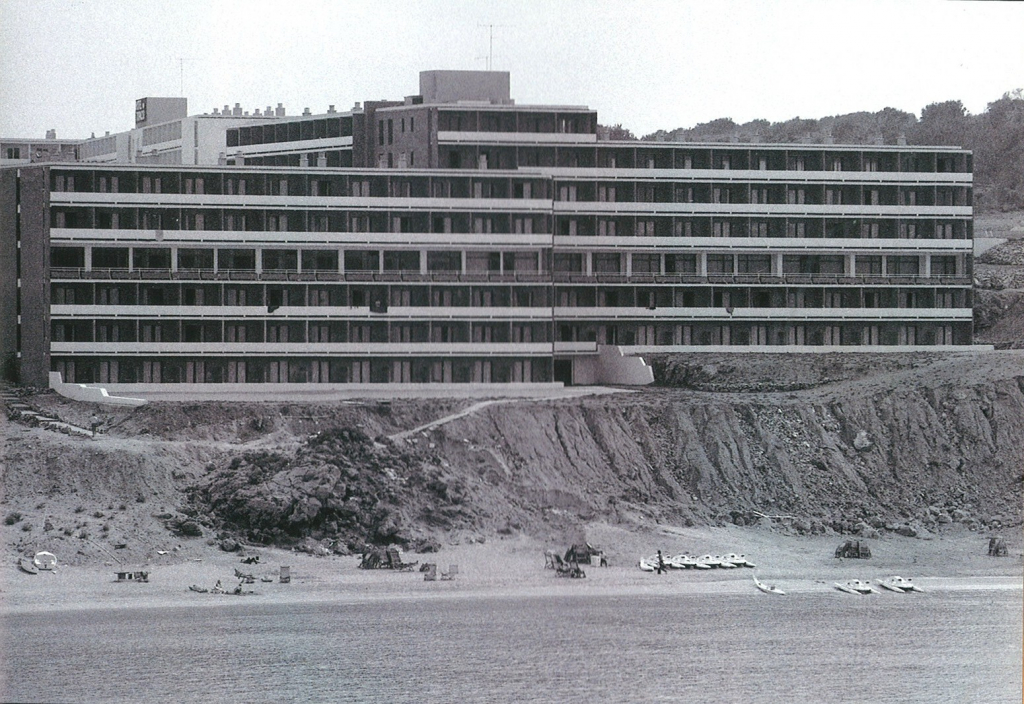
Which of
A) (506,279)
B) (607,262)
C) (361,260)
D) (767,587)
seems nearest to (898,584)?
(767,587)

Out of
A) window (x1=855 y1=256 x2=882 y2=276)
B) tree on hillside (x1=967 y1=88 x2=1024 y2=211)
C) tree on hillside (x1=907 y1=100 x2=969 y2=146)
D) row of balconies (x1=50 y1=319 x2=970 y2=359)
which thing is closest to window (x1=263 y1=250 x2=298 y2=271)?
row of balconies (x1=50 y1=319 x2=970 y2=359)

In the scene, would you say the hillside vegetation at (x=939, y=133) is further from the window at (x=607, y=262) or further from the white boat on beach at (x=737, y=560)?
the white boat on beach at (x=737, y=560)

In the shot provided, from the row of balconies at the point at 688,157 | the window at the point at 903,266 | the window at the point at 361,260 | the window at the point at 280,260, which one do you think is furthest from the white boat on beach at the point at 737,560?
the window at the point at 280,260

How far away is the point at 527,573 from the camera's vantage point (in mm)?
15133

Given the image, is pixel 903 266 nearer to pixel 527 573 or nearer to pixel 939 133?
pixel 939 133

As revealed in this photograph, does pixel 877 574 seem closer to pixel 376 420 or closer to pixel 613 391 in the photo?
pixel 613 391

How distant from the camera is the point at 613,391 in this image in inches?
626

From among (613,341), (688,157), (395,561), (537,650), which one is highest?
Answer: (688,157)

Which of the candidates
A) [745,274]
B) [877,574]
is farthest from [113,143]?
[877,574]

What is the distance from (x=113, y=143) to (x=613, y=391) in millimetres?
4395

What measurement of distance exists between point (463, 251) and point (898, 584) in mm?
4483

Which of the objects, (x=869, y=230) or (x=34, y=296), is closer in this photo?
(x=34, y=296)

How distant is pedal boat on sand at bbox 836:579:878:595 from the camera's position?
52.0ft

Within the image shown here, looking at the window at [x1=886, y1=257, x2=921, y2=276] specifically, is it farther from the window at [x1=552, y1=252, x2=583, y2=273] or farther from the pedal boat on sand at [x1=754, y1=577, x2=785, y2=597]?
the pedal boat on sand at [x1=754, y1=577, x2=785, y2=597]
